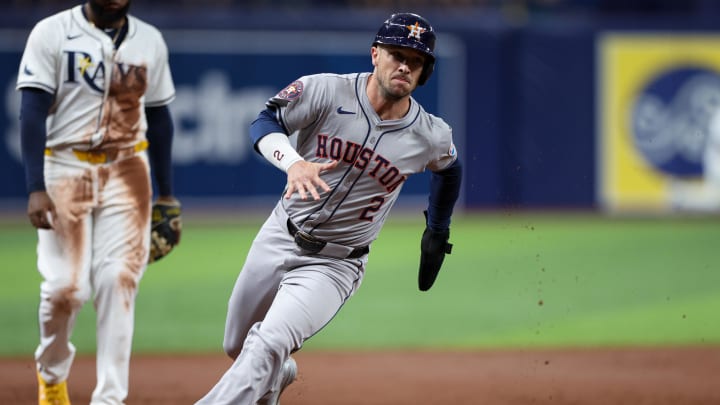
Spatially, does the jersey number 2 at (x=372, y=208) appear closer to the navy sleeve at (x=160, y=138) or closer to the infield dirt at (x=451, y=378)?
the navy sleeve at (x=160, y=138)

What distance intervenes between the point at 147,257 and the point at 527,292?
6130 millimetres

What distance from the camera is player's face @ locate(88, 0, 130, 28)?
5.43 metres

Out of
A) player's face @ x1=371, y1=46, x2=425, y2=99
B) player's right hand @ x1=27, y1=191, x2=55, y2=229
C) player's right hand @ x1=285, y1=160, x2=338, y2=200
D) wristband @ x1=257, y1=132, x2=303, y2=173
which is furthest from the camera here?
player's right hand @ x1=27, y1=191, x2=55, y2=229

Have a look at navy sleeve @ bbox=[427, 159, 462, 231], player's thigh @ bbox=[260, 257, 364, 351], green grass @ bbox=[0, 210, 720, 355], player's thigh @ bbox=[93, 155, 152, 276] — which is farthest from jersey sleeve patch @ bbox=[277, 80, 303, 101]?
green grass @ bbox=[0, 210, 720, 355]

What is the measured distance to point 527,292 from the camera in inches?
438

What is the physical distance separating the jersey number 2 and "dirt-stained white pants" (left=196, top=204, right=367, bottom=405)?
0.72 ft

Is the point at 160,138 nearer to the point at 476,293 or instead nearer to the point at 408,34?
the point at 408,34

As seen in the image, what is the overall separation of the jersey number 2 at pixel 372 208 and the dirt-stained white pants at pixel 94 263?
131cm

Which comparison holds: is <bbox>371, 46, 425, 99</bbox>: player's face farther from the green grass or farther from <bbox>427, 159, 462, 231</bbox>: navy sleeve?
the green grass

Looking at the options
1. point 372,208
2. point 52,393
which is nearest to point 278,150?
point 372,208

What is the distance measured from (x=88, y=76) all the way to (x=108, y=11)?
1.14 feet

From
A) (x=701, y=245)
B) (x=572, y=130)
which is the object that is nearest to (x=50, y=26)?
(x=701, y=245)

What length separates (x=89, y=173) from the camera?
5.52 m

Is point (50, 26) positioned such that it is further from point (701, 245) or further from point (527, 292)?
point (701, 245)
